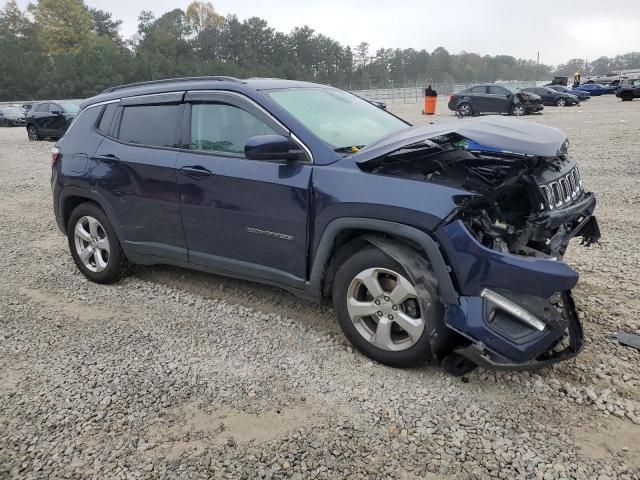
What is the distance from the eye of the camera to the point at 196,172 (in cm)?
394

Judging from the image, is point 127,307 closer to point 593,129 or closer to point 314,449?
point 314,449

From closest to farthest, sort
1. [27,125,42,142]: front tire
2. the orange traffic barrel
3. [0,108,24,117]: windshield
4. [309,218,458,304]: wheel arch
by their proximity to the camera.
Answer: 1. [309,218,458,304]: wheel arch
2. [27,125,42,142]: front tire
3. the orange traffic barrel
4. [0,108,24,117]: windshield

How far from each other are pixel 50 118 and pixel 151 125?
17.5m

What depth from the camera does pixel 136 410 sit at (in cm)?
302

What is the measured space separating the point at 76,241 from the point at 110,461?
2.93 metres

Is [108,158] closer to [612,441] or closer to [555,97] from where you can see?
[612,441]

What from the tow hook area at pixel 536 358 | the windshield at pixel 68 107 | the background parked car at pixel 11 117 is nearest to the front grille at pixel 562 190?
the tow hook area at pixel 536 358

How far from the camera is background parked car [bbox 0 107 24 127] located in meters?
32.8

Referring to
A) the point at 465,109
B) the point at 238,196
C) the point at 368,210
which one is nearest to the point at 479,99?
the point at 465,109

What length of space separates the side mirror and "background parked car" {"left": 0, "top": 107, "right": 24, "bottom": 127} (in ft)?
115

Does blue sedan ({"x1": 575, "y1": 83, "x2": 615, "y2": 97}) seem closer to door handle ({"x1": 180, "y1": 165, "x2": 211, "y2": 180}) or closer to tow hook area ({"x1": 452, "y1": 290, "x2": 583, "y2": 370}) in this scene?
tow hook area ({"x1": 452, "y1": 290, "x2": 583, "y2": 370})

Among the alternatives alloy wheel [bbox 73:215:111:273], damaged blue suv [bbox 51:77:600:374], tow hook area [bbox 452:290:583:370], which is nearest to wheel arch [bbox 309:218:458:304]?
damaged blue suv [bbox 51:77:600:374]

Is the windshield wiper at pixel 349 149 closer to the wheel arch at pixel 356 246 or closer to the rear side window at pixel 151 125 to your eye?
the wheel arch at pixel 356 246

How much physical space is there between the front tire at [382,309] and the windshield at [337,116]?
88 centimetres
